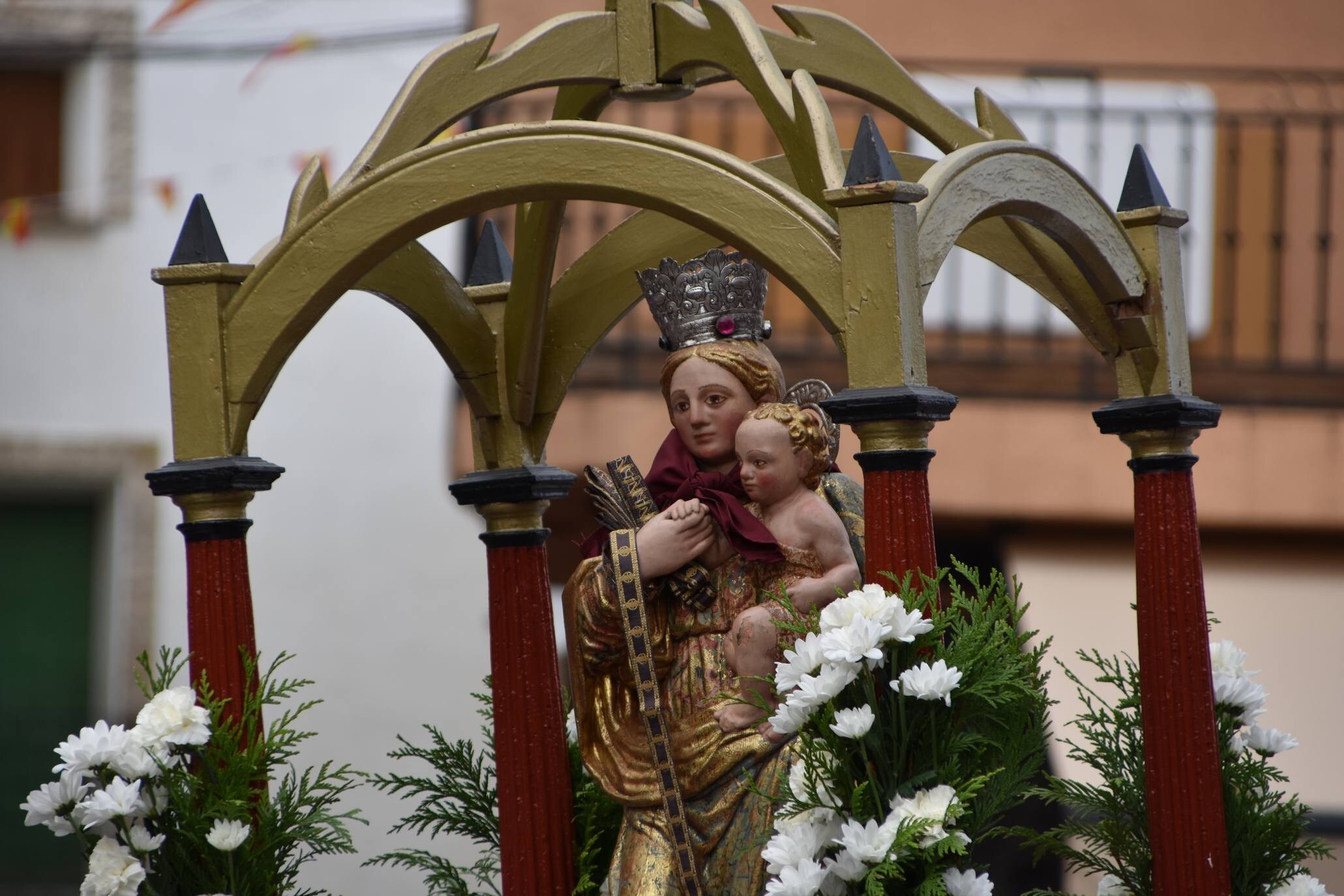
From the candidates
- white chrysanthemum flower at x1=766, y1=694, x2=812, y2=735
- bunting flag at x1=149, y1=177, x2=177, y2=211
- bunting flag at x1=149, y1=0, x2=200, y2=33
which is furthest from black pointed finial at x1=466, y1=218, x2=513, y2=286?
bunting flag at x1=149, y1=0, x2=200, y2=33

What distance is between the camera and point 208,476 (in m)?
3.80

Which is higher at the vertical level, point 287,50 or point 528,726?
point 287,50

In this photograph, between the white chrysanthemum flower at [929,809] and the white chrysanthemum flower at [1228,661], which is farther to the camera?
the white chrysanthemum flower at [1228,661]

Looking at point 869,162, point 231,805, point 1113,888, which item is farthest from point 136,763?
point 1113,888

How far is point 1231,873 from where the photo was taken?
3842 millimetres

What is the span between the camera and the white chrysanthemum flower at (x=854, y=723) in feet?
10.5

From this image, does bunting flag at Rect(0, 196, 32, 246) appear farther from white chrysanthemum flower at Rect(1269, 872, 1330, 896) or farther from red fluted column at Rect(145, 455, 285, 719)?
white chrysanthemum flower at Rect(1269, 872, 1330, 896)

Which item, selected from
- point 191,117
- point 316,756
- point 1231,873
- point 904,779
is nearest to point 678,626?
point 904,779

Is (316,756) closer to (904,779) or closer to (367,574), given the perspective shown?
(367,574)

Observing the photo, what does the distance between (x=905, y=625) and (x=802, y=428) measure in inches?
28.5

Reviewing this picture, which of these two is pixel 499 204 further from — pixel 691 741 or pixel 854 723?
pixel 854 723

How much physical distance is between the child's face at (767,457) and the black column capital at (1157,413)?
61cm

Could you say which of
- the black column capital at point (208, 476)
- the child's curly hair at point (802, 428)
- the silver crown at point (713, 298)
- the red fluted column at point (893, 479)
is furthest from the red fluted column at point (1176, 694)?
the black column capital at point (208, 476)

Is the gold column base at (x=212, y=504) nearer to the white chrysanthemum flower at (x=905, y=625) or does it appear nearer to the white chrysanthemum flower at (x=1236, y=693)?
the white chrysanthemum flower at (x=905, y=625)
